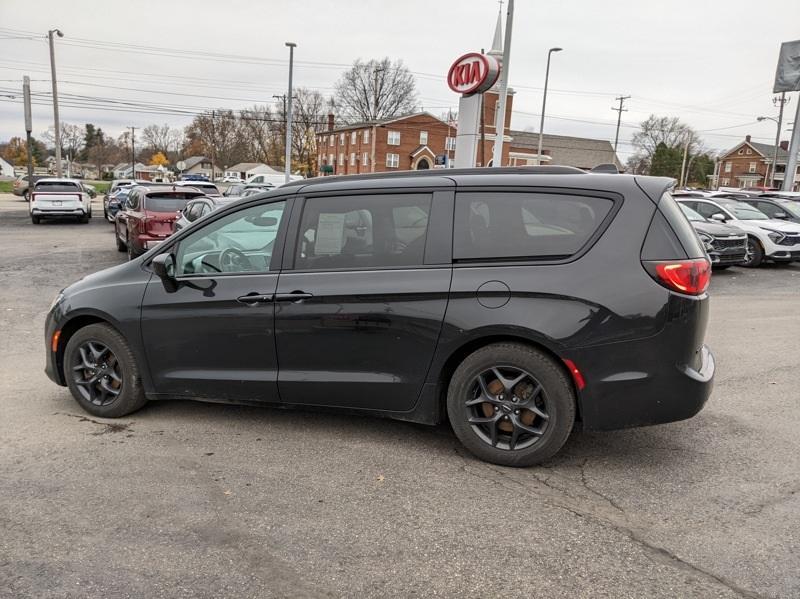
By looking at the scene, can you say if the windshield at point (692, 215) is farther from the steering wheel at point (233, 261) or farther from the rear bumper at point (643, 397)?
the steering wheel at point (233, 261)

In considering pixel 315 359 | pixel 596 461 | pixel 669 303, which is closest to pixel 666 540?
pixel 596 461

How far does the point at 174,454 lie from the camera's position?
13.3 feet

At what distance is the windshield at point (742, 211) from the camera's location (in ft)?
52.1

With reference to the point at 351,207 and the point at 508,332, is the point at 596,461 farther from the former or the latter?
the point at 351,207

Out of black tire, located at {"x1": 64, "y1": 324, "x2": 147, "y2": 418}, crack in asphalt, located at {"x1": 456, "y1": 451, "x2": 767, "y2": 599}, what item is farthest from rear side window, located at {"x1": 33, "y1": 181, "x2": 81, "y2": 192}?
crack in asphalt, located at {"x1": 456, "y1": 451, "x2": 767, "y2": 599}

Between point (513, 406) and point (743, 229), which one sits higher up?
point (743, 229)

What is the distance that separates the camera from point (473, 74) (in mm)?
11992

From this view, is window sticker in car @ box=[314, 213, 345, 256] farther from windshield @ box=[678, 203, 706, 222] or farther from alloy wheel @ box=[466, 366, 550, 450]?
windshield @ box=[678, 203, 706, 222]

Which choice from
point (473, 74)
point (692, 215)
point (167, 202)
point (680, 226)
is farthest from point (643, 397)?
point (692, 215)

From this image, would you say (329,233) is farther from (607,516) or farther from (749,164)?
(749,164)

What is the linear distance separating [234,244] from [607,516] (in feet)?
9.66

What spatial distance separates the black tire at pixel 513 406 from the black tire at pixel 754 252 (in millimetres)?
13476

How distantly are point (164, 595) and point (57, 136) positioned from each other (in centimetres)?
4442

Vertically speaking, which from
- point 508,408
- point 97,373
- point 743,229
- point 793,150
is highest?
point 793,150
